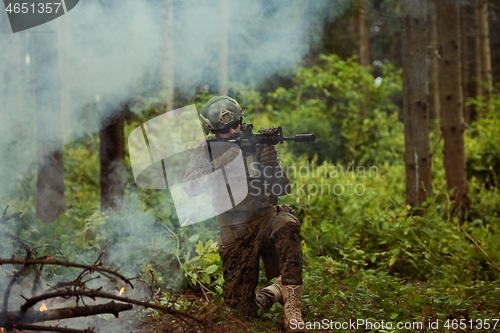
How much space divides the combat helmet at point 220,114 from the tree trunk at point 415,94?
291cm

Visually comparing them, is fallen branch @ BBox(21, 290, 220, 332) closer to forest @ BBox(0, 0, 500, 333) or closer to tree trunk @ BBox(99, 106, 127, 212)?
forest @ BBox(0, 0, 500, 333)

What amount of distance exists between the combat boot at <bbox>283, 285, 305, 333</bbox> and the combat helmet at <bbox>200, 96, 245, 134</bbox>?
1369 mm

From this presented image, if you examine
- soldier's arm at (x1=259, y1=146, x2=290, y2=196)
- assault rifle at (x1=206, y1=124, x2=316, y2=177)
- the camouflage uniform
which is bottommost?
the camouflage uniform

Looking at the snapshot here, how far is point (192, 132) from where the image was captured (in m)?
6.37

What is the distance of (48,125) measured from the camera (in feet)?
17.9

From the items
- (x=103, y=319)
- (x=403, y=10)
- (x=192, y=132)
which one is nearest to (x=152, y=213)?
(x=103, y=319)

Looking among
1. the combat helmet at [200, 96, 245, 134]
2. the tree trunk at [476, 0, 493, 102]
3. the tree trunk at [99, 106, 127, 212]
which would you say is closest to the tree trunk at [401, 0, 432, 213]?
the combat helmet at [200, 96, 245, 134]

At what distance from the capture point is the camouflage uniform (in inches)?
130

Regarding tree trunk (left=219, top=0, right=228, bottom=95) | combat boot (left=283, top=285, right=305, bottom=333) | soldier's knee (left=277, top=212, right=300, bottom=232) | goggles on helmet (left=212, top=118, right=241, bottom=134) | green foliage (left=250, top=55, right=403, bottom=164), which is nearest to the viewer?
combat boot (left=283, top=285, right=305, bottom=333)

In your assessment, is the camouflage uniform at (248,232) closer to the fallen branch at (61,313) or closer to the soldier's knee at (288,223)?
the soldier's knee at (288,223)

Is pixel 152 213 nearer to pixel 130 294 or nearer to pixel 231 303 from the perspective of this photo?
pixel 130 294

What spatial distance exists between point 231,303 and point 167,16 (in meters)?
4.72

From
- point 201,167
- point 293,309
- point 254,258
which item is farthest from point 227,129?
point 293,309

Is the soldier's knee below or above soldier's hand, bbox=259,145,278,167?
below
